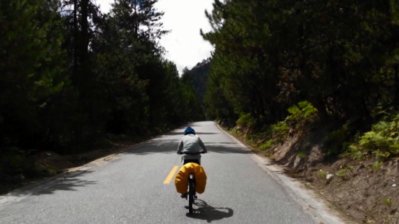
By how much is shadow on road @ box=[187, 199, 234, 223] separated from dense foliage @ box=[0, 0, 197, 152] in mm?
8272

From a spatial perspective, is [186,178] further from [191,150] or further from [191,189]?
[191,150]

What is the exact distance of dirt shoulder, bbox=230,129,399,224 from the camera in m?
8.65

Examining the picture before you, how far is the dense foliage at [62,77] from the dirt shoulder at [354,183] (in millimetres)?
9218

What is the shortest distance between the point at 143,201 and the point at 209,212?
1.59 m

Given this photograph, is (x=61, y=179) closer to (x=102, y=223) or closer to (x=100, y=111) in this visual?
(x=102, y=223)

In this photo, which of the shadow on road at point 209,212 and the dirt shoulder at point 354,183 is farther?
the dirt shoulder at point 354,183

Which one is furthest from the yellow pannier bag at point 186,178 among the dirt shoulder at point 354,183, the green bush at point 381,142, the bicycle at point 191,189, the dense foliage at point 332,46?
the dense foliage at point 332,46

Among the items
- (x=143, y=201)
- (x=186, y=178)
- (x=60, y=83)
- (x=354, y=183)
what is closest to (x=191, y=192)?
(x=186, y=178)

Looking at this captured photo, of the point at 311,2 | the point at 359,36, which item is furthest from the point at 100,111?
the point at 359,36

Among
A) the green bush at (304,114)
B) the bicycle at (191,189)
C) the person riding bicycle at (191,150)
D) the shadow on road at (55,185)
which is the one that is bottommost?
the shadow on road at (55,185)

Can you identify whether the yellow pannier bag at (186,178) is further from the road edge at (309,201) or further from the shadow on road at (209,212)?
the road edge at (309,201)

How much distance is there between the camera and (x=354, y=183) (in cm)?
1073

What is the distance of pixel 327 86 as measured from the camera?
625 inches

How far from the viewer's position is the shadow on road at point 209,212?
8.20 m
